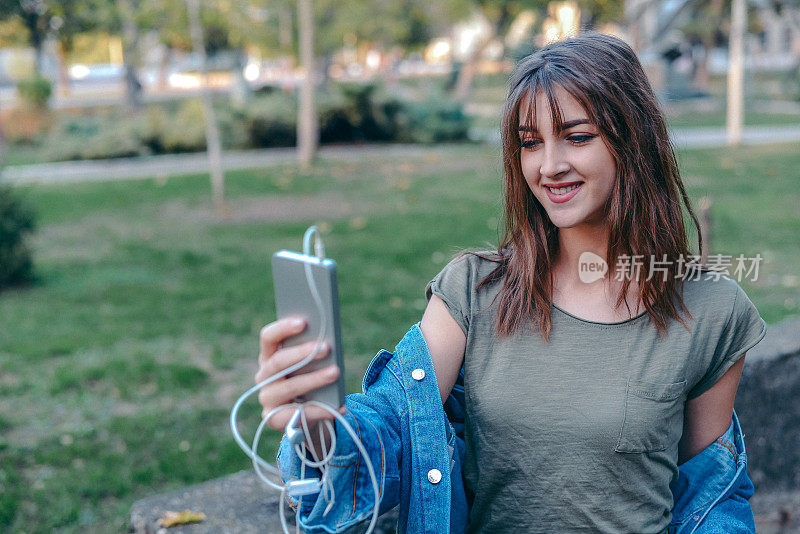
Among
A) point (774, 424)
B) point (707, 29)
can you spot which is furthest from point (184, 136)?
point (707, 29)

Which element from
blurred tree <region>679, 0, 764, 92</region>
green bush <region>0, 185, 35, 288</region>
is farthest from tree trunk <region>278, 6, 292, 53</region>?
green bush <region>0, 185, 35, 288</region>

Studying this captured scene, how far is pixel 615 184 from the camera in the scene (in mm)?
1790

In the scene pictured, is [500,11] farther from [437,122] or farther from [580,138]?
[580,138]

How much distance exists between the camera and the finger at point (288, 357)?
125cm

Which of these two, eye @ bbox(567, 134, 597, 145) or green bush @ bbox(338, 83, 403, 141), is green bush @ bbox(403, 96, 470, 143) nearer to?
green bush @ bbox(338, 83, 403, 141)

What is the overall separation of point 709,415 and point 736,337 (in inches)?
7.6

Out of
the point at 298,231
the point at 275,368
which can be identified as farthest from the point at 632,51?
the point at 298,231

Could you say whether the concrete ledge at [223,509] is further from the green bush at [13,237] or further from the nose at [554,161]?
the green bush at [13,237]

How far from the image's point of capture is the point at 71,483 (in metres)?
3.49

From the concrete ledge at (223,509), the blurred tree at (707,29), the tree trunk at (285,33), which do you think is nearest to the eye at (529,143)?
the concrete ledge at (223,509)

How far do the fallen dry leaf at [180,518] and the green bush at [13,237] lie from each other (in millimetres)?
5083

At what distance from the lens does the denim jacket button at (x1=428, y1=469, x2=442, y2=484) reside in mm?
1651

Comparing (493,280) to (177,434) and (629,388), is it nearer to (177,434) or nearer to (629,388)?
(629,388)

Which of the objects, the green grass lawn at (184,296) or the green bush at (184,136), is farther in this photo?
the green bush at (184,136)
